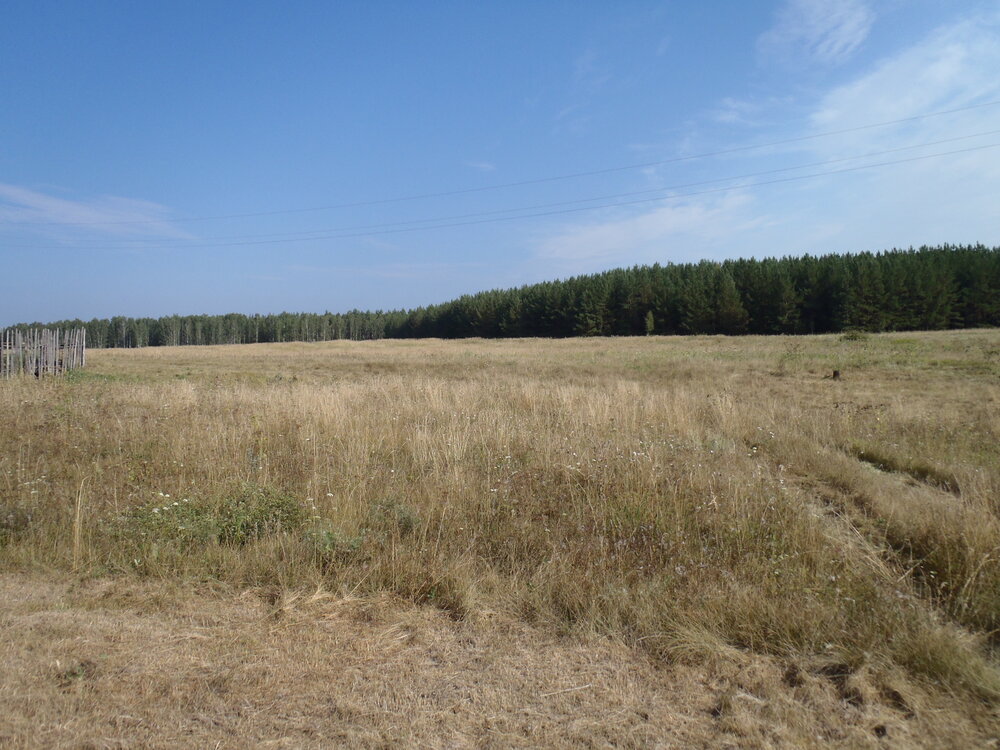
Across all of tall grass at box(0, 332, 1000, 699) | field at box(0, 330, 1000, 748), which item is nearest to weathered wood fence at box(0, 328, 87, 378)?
tall grass at box(0, 332, 1000, 699)

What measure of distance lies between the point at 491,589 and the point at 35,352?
19.7 meters

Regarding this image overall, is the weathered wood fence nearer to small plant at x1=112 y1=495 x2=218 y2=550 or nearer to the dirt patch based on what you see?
small plant at x1=112 y1=495 x2=218 y2=550

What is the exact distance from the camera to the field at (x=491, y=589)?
2.41 metres

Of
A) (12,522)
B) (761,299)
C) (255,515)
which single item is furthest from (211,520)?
(761,299)

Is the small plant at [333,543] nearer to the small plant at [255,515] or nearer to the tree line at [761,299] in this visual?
the small plant at [255,515]

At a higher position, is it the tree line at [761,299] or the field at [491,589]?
the tree line at [761,299]

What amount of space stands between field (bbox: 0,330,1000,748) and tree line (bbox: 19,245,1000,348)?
6469 cm

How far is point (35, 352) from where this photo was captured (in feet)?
55.2

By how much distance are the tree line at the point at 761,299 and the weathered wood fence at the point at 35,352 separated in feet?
193

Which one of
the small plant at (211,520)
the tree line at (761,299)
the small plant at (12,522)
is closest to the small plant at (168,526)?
the small plant at (211,520)

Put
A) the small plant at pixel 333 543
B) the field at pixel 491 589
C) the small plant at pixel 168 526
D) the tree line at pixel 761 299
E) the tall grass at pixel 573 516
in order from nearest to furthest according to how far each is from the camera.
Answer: the field at pixel 491 589, the tall grass at pixel 573 516, the small plant at pixel 333 543, the small plant at pixel 168 526, the tree line at pixel 761 299

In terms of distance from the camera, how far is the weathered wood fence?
15.9m

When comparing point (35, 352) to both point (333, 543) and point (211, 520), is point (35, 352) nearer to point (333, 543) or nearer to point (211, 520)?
point (211, 520)

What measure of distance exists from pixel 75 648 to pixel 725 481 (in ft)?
15.9
